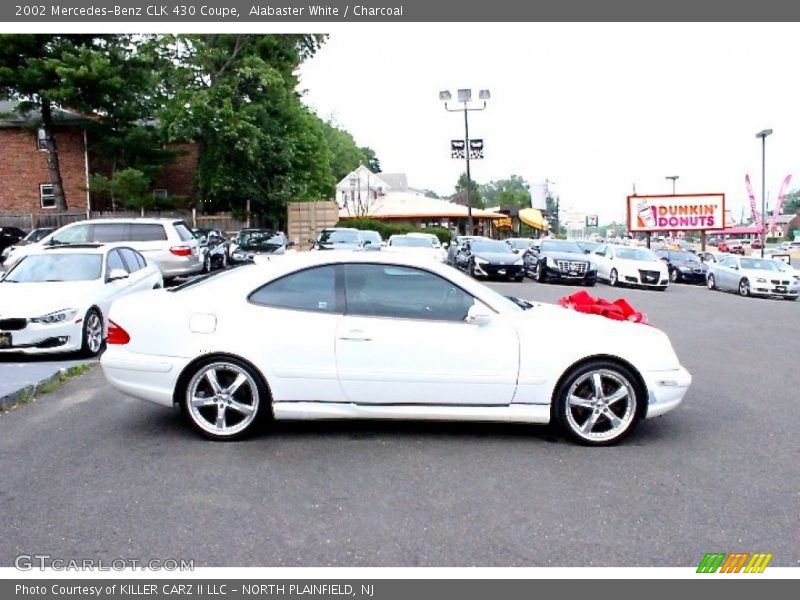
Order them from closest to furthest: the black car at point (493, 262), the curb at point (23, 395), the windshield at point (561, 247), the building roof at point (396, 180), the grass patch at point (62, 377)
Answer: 1. the curb at point (23, 395)
2. the grass patch at point (62, 377)
3. the black car at point (493, 262)
4. the windshield at point (561, 247)
5. the building roof at point (396, 180)

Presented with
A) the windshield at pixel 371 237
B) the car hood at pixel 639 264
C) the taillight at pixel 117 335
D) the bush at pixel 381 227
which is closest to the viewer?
the taillight at pixel 117 335

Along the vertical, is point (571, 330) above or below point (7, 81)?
below

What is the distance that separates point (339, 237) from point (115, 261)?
45.0 ft

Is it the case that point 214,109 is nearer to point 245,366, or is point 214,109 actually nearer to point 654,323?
point 654,323

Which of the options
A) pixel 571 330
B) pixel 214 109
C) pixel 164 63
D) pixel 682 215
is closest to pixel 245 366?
pixel 571 330

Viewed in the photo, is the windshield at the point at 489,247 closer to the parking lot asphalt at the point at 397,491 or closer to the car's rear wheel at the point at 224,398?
the parking lot asphalt at the point at 397,491

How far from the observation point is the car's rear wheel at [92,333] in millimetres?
9086

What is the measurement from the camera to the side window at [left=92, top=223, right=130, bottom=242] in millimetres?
16531

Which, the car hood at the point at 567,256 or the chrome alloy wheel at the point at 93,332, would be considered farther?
the car hood at the point at 567,256

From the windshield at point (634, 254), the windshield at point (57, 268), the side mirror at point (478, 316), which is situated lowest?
the windshield at point (634, 254)

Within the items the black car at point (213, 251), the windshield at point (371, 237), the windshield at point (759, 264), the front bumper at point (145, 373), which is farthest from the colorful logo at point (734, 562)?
the windshield at point (759, 264)

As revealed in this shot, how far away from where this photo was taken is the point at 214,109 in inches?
1178

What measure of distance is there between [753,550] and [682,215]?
4316 cm

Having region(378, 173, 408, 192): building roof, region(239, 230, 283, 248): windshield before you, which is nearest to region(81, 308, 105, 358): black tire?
region(239, 230, 283, 248): windshield
